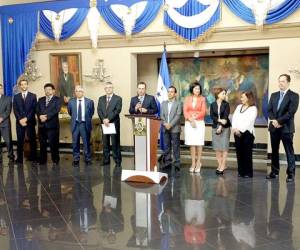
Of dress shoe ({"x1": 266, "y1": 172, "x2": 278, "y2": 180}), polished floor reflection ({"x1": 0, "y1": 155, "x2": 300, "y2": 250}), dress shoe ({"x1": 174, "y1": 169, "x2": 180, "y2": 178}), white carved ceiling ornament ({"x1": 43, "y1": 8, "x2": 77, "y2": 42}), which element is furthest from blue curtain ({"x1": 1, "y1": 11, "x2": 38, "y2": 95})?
dress shoe ({"x1": 266, "y1": 172, "x2": 278, "y2": 180})

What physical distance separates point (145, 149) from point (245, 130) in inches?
59.7

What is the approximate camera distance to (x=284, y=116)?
5613 mm

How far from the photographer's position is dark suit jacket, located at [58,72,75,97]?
8.62 meters

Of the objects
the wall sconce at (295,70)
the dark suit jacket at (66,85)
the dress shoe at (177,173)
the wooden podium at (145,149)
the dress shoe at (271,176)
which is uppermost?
the wall sconce at (295,70)

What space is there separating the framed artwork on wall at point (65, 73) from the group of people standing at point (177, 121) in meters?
1.32

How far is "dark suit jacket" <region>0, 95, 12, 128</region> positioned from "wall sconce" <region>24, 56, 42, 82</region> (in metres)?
1.40

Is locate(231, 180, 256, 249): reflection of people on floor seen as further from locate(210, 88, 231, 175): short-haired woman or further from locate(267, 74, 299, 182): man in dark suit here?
locate(210, 88, 231, 175): short-haired woman

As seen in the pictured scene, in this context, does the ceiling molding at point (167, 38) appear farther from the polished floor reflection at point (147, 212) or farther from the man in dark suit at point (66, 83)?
the polished floor reflection at point (147, 212)

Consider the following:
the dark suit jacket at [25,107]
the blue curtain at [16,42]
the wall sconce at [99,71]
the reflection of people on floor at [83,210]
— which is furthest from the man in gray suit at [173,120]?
the blue curtain at [16,42]

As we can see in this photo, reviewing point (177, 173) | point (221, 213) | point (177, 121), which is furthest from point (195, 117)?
point (221, 213)

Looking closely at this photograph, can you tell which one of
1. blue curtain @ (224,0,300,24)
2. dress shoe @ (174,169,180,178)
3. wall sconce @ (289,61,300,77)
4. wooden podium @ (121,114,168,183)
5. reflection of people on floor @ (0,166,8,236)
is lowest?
dress shoe @ (174,169,180,178)

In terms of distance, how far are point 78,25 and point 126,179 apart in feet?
13.2

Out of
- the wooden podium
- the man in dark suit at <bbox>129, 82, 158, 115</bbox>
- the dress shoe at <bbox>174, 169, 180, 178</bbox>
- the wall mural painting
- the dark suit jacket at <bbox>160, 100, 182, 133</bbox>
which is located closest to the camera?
the wooden podium

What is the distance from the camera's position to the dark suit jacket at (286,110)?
5.59 meters
